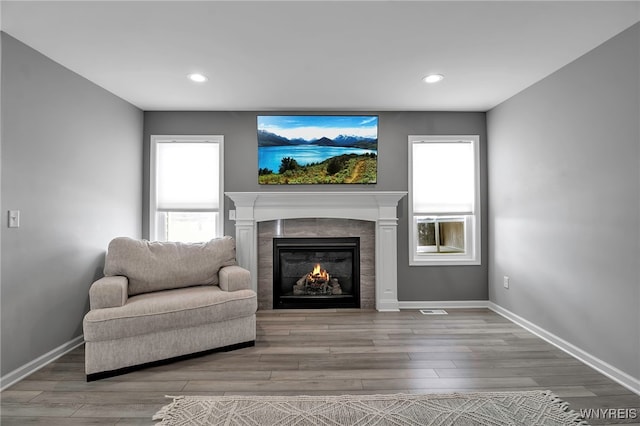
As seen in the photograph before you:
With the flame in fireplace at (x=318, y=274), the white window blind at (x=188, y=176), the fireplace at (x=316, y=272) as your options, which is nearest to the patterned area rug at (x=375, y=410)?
the fireplace at (x=316, y=272)

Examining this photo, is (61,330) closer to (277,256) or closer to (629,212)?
(277,256)

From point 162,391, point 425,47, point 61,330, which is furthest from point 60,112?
point 425,47

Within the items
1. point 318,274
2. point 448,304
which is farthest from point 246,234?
point 448,304

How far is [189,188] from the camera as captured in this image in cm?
423

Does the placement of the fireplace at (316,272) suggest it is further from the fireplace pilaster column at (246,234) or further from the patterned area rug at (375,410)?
the patterned area rug at (375,410)

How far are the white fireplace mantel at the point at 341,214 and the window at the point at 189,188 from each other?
339mm

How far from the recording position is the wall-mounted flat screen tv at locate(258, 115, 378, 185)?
4184mm

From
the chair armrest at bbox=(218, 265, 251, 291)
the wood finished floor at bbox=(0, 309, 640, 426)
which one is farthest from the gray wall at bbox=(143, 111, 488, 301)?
the chair armrest at bbox=(218, 265, 251, 291)

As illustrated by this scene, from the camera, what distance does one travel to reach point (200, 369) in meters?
2.61

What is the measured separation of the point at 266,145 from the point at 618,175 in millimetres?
3371

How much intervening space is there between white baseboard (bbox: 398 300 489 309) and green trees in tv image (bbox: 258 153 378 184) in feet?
5.40

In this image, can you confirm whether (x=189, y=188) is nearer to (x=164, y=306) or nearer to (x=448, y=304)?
(x=164, y=306)

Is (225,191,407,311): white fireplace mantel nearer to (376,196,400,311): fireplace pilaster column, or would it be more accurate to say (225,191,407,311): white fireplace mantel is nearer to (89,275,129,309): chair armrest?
(376,196,400,311): fireplace pilaster column

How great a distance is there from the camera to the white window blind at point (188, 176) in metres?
4.22
